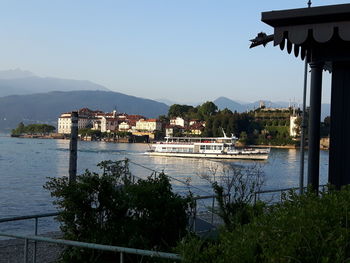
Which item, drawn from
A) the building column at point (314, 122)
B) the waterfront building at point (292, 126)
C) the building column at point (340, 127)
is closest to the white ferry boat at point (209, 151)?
the waterfront building at point (292, 126)

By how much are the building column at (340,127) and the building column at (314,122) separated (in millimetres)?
261

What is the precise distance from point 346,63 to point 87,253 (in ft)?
13.6

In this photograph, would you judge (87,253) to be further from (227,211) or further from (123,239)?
(227,211)

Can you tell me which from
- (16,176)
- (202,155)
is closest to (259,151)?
(202,155)

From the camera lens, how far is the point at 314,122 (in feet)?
21.5

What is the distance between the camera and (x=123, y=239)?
22.9ft

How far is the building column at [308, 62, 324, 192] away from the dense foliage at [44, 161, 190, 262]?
1908 mm

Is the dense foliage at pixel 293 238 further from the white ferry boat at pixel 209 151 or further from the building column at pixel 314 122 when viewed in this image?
the white ferry boat at pixel 209 151

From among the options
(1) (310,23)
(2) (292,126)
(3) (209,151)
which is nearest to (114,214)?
(1) (310,23)

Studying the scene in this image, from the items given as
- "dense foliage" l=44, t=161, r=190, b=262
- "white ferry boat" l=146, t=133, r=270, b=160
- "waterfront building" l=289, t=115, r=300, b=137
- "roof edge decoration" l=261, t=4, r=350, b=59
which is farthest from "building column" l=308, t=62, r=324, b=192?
"waterfront building" l=289, t=115, r=300, b=137

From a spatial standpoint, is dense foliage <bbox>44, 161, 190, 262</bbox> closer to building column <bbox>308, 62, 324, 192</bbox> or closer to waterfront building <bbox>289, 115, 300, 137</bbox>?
building column <bbox>308, 62, 324, 192</bbox>

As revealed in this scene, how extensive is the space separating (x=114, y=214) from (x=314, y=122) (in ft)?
9.74

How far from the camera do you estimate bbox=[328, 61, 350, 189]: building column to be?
263 inches

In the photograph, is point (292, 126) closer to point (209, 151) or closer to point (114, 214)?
point (209, 151)
